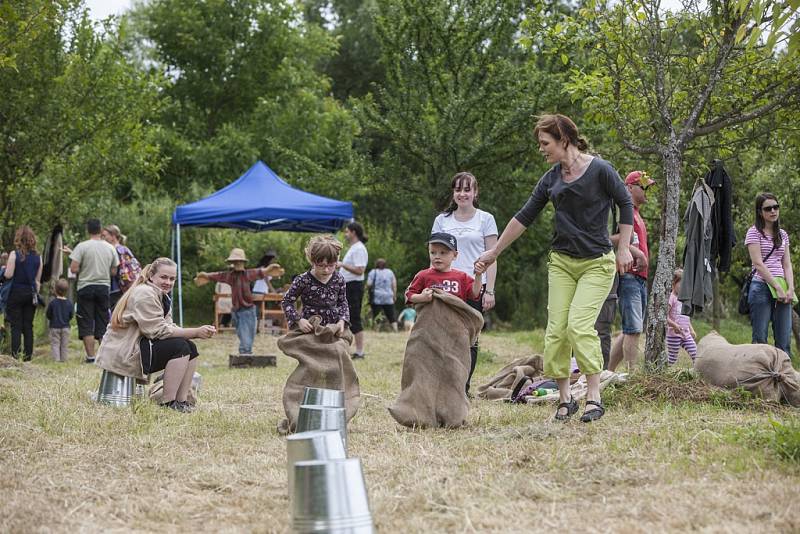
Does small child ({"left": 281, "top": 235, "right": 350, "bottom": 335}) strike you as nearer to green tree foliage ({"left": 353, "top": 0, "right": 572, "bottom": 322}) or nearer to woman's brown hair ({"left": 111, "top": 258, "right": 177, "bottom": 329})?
woman's brown hair ({"left": 111, "top": 258, "right": 177, "bottom": 329})

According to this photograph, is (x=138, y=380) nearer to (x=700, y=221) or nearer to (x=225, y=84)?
(x=700, y=221)

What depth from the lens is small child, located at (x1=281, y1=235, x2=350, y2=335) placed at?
618 centimetres

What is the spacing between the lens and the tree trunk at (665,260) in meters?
7.70

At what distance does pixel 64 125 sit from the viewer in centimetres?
1398

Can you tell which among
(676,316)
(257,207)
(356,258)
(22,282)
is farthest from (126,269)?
(676,316)

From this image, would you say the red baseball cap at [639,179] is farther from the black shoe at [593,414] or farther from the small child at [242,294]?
the small child at [242,294]

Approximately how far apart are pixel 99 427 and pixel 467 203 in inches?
123

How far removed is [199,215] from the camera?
52.2 feet

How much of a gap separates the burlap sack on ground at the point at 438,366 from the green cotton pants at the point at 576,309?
53 centimetres

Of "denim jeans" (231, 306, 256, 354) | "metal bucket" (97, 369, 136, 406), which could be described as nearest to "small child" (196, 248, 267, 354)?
"denim jeans" (231, 306, 256, 354)

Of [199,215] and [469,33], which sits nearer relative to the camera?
[199,215]

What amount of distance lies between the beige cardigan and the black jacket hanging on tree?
472 centimetres

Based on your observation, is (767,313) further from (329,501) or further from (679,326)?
A: (329,501)

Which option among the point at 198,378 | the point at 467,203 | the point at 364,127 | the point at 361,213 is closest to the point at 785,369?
the point at 467,203
